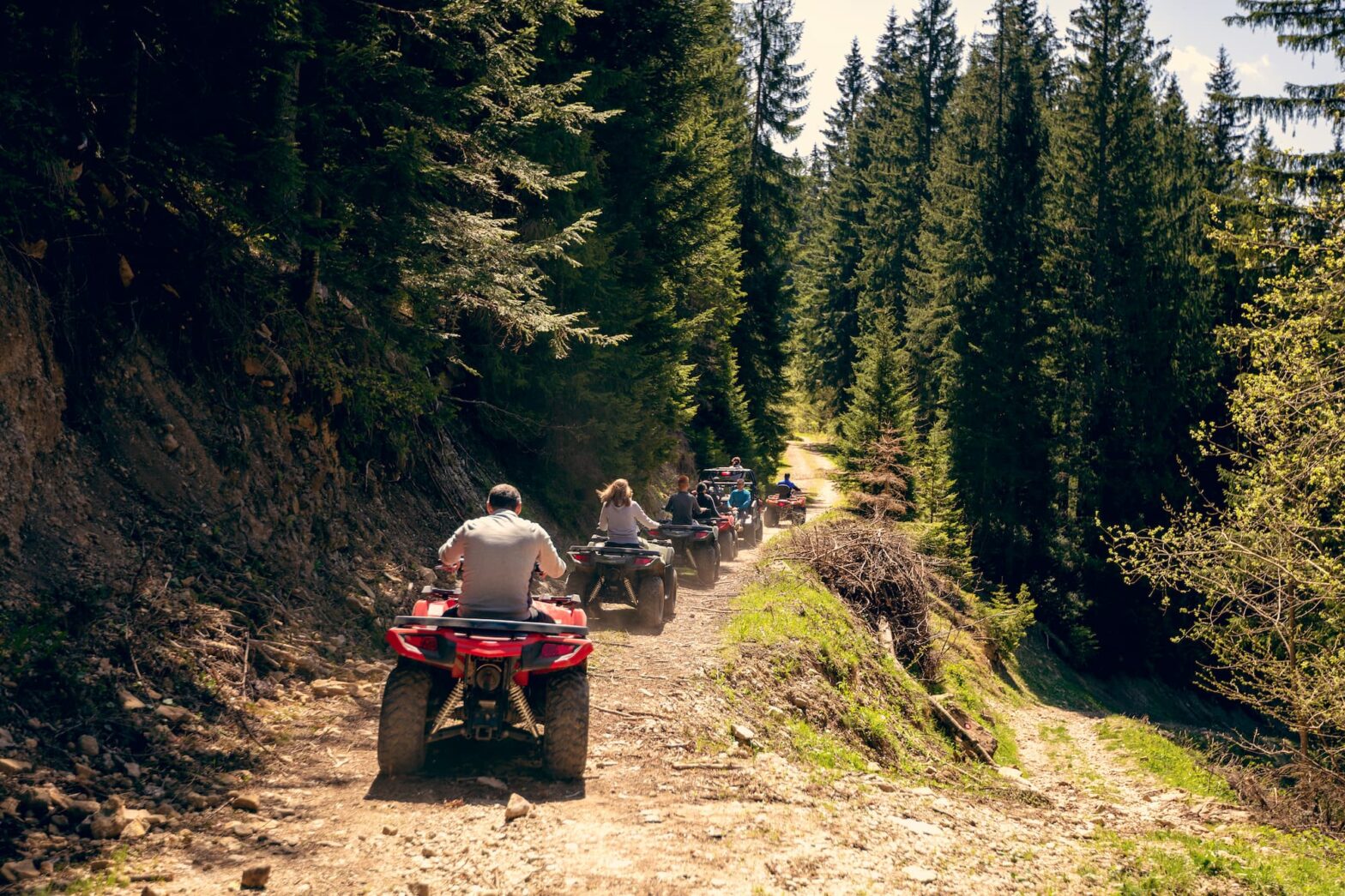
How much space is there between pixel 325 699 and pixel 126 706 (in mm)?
1758

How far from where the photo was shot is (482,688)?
5.86 metres

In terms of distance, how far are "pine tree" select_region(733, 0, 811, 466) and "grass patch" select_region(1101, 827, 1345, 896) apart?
26.6 m

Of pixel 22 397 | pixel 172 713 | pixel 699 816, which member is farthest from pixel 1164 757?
pixel 22 397

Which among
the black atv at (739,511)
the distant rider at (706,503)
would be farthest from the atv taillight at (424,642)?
the black atv at (739,511)

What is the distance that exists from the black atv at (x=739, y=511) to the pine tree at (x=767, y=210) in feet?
29.1

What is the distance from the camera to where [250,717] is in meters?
6.45

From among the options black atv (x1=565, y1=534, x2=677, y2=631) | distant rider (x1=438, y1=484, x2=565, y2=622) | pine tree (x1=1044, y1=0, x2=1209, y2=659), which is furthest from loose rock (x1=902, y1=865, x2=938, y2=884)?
pine tree (x1=1044, y1=0, x2=1209, y2=659)

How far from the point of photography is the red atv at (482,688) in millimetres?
5793

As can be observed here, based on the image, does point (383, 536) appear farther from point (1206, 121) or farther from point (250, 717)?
point (1206, 121)

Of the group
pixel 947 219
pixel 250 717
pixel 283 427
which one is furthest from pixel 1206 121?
pixel 250 717

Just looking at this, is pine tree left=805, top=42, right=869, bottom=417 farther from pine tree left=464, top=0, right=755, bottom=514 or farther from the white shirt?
the white shirt

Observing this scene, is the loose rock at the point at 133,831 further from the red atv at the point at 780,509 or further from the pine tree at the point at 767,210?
the pine tree at the point at 767,210

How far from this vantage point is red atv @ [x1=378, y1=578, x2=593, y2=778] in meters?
5.79

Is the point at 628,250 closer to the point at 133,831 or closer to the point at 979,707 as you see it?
the point at 979,707
